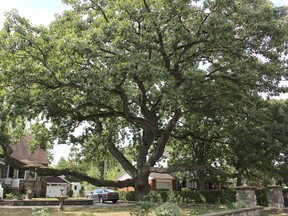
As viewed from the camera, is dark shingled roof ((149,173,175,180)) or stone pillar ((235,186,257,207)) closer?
stone pillar ((235,186,257,207))

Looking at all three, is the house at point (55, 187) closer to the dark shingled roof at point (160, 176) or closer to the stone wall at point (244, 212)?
the dark shingled roof at point (160, 176)

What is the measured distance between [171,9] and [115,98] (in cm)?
618

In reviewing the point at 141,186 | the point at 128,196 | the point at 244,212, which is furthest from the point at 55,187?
the point at 244,212

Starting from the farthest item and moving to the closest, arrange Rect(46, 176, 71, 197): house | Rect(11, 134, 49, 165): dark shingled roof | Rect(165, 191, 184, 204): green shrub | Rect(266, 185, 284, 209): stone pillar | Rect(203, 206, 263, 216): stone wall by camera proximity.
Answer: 1. Rect(46, 176, 71, 197): house
2. Rect(11, 134, 49, 165): dark shingled roof
3. Rect(165, 191, 184, 204): green shrub
4. Rect(266, 185, 284, 209): stone pillar
5. Rect(203, 206, 263, 216): stone wall

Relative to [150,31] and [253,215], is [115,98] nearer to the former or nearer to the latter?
[150,31]

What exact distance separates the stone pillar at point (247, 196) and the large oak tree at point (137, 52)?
4.96 metres

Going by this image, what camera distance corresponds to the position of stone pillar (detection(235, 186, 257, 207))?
12.8m

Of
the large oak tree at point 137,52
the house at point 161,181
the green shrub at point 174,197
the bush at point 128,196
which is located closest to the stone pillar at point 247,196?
the large oak tree at point 137,52

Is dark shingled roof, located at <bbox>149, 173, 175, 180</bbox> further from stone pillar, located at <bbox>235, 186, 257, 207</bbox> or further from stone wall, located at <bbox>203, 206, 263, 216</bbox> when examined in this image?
stone wall, located at <bbox>203, 206, 263, 216</bbox>

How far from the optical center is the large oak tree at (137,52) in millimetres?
12289

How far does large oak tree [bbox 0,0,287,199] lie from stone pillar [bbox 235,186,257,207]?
16.3 feet

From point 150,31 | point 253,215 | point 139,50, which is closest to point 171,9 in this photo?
point 150,31

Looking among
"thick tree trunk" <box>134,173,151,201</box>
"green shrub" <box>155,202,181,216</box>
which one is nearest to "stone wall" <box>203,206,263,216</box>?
"green shrub" <box>155,202,181,216</box>

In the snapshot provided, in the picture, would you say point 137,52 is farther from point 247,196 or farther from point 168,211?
point 247,196
